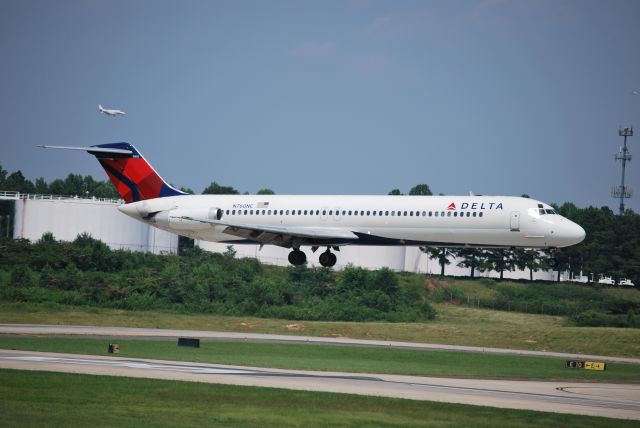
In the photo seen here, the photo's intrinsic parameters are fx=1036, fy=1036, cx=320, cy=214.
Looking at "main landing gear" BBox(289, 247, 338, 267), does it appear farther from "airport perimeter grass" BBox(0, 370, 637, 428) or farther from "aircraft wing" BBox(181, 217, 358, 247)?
"airport perimeter grass" BBox(0, 370, 637, 428)

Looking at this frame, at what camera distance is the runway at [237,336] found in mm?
47500

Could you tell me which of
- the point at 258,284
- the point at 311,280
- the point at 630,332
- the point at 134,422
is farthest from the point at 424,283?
the point at 134,422

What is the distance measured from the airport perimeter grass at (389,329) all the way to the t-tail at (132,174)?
8500mm

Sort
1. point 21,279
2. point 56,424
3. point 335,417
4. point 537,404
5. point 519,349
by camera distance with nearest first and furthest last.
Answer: point 56,424
point 335,417
point 537,404
point 519,349
point 21,279

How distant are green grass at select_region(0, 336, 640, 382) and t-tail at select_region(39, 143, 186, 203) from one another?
23110 mm

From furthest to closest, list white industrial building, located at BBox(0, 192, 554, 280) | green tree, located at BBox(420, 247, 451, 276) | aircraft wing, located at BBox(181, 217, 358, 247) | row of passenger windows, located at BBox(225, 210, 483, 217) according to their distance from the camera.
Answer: green tree, located at BBox(420, 247, 451, 276), white industrial building, located at BBox(0, 192, 554, 280), aircraft wing, located at BBox(181, 217, 358, 247), row of passenger windows, located at BBox(225, 210, 483, 217)

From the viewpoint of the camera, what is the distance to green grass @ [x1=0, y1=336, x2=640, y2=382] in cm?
3766

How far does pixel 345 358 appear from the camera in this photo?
4175 centimetres

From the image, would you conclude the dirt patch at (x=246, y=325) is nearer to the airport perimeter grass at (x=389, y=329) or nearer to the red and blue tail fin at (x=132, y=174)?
the airport perimeter grass at (x=389, y=329)

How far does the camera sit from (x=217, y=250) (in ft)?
334

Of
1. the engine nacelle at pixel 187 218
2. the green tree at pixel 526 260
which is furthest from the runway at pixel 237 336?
the green tree at pixel 526 260

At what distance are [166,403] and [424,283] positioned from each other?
184 ft

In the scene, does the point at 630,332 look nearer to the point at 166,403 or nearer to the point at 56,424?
the point at 166,403

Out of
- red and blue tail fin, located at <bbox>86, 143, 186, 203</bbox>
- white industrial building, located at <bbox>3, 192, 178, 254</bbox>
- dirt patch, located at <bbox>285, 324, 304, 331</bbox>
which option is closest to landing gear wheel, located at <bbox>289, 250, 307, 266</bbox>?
dirt patch, located at <bbox>285, 324, 304, 331</bbox>
